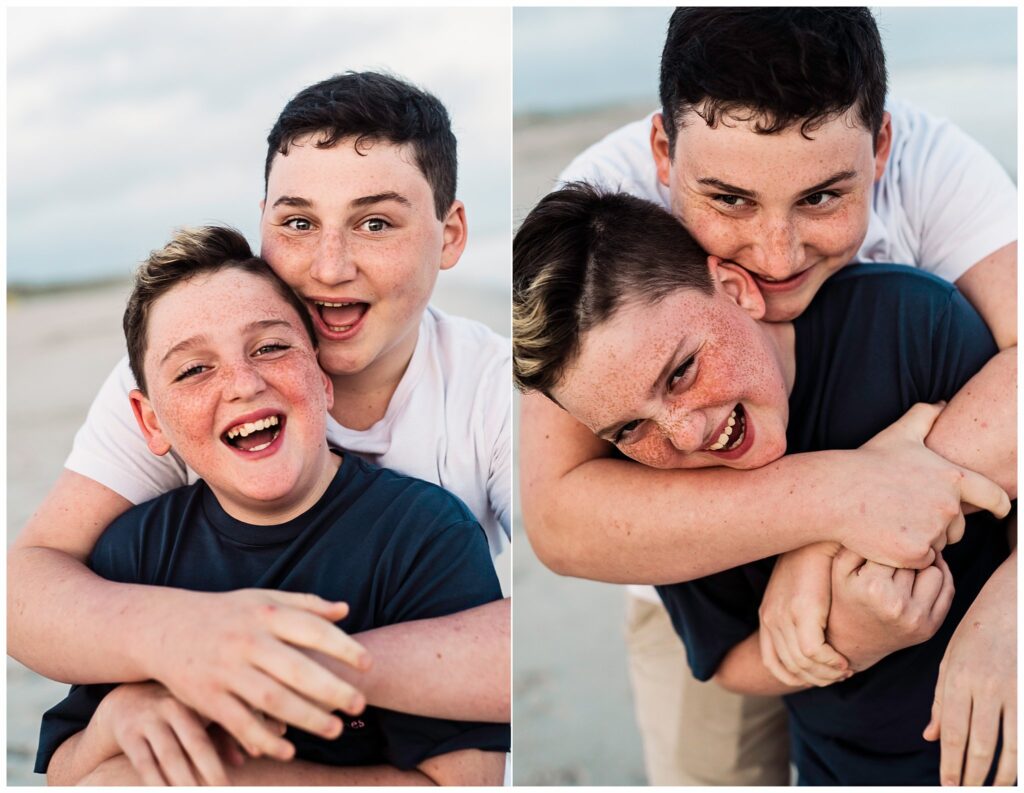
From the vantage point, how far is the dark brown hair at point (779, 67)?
2.15 metres

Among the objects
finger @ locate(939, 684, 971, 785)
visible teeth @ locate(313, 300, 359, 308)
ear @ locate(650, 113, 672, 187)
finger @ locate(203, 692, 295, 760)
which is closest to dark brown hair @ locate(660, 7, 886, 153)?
ear @ locate(650, 113, 672, 187)

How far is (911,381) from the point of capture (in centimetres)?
238

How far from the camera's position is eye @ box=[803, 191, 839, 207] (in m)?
2.24

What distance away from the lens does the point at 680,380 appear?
221 cm

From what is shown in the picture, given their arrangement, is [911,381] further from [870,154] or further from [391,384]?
[391,384]

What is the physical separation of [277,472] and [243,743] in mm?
495


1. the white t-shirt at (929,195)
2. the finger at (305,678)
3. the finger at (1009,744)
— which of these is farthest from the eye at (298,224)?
the finger at (1009,744)

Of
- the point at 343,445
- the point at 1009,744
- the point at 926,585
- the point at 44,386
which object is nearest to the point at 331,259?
the point at 343,445

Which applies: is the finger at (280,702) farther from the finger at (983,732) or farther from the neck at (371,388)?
the finger at (983,732)

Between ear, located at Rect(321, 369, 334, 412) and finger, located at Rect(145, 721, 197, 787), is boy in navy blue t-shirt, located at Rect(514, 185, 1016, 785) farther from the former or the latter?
finger, located at Rect(145, 721, 197, 787)

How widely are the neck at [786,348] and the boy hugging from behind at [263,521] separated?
2.35ft

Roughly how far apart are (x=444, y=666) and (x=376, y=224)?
886 millimetres

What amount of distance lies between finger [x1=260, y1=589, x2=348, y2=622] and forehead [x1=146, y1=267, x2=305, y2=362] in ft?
1.65

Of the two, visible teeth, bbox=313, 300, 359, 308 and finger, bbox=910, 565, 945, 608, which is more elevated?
visible teeth, bbox=313, 300, 359, 308
